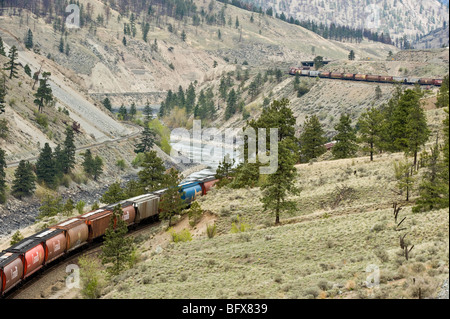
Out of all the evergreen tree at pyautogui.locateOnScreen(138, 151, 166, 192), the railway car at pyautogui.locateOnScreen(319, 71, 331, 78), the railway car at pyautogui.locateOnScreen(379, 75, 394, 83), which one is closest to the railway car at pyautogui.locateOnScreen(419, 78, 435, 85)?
the railway car at pyautogui.locateOnScreen(379, 75, 394, 83)

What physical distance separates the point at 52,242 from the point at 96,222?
5.28 m

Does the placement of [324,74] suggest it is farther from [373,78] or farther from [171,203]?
[171,203]

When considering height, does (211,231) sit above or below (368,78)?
below

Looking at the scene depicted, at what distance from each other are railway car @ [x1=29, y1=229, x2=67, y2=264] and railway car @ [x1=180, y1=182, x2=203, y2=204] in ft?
44.5

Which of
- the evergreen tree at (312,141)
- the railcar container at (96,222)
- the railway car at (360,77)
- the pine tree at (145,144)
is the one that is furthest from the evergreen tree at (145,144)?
the railcar container at (96,222)

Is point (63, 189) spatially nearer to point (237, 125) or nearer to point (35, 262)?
point (35, 262)

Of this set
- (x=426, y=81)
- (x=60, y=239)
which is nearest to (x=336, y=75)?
(x=426, y=81)

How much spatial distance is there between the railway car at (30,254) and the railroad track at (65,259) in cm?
88

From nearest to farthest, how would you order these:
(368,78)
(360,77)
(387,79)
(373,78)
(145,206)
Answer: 1. (145,206)
2. (387,79)
3. (373,78)
4. (368,78)
5. (360,77)

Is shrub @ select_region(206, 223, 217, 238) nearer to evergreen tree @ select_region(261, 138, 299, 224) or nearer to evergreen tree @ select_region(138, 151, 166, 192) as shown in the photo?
evergreen tree @ select_region(261, 138, 299, 224)

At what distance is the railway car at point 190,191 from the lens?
46688 millimetres

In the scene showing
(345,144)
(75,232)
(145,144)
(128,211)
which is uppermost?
(345,144)

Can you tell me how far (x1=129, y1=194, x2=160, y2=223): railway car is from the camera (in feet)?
140

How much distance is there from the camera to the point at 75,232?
117 ft
